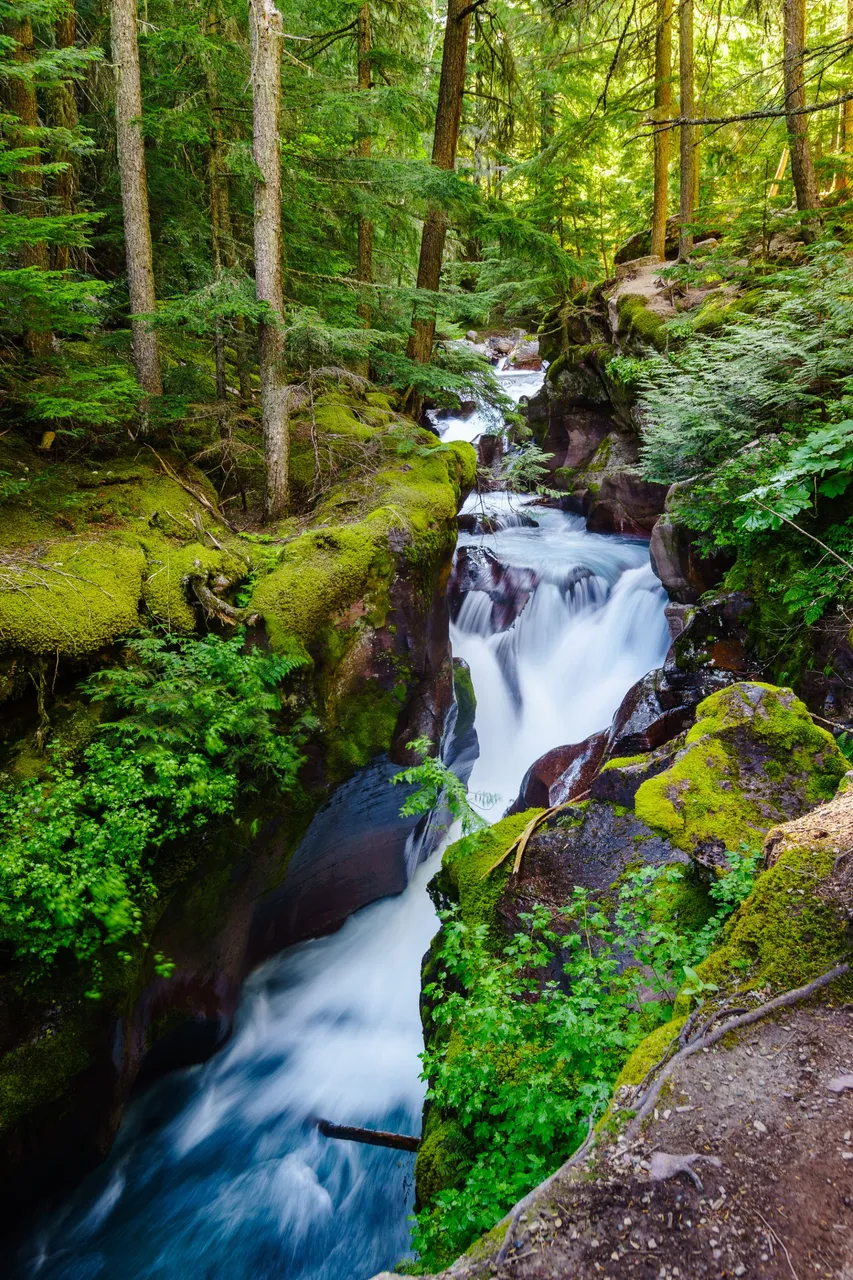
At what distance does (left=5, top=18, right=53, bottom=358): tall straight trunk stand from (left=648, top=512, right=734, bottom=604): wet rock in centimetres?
796

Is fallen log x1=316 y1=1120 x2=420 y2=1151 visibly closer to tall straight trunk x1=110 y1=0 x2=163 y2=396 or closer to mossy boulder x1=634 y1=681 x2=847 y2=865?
mossy boulder x1=634 y1=681 x2=847 y2=865

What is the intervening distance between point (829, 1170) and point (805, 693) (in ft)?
16.2

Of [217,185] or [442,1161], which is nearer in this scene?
[442,1161]

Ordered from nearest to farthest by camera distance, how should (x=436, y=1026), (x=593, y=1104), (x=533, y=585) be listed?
(x=593, y=1104) → (x=436, y=1026) → (x=533, y=585)

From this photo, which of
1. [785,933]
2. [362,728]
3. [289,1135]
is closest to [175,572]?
[362,728]

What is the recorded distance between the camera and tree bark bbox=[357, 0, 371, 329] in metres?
9.59

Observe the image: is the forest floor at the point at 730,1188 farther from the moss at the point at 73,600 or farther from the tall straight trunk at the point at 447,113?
the tall straight trunk at the point at 447,113

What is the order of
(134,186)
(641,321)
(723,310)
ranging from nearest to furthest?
1. (134,186)
2. (723,310)
3. (641,321)

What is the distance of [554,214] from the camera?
1343 cm

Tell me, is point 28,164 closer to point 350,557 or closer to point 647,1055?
point 350,557

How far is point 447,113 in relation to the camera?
28.8ft

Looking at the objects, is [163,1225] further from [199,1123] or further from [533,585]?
[533,585]

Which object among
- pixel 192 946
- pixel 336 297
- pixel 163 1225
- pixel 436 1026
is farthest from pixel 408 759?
pixel 336 297

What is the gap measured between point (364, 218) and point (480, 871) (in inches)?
433
